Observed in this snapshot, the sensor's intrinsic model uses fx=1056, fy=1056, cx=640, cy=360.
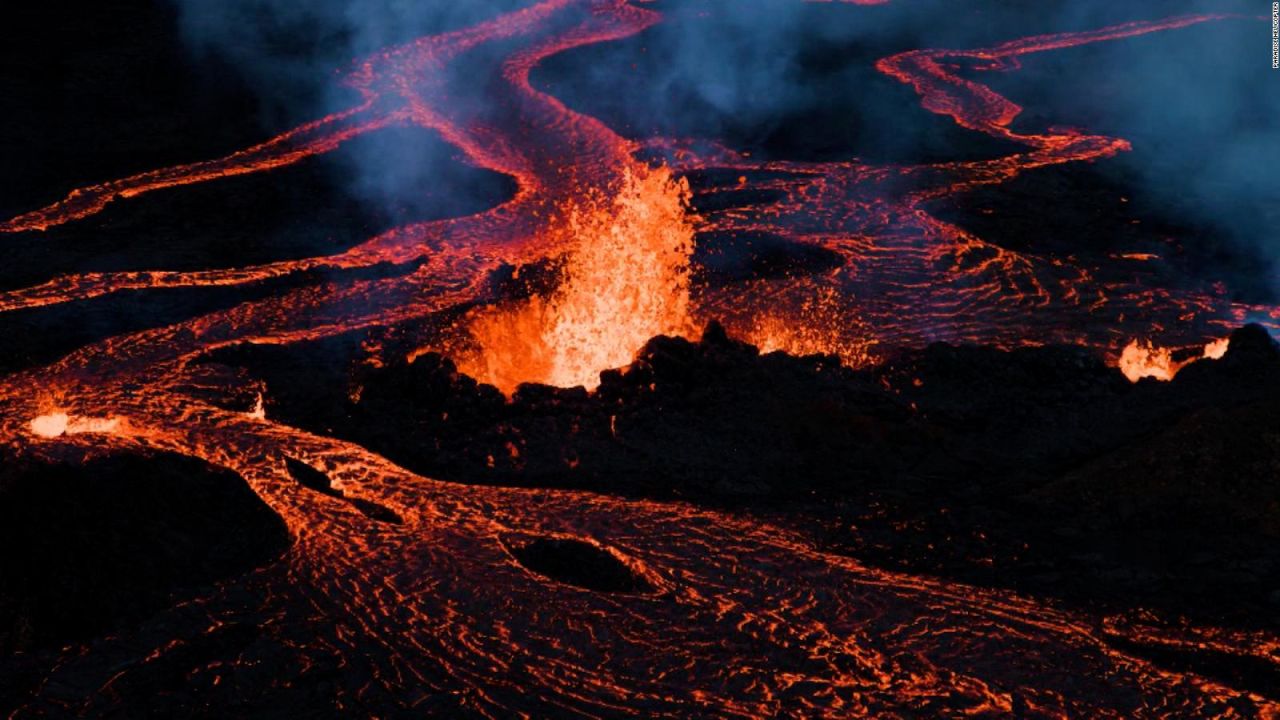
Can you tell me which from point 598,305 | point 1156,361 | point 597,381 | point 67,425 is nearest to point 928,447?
point 597,381

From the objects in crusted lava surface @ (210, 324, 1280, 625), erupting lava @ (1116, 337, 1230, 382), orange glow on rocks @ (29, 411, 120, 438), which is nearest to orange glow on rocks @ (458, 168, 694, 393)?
crusted lava surface @ (210, 324, 1280, 625)

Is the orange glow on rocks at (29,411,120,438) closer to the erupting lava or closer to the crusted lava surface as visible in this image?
the crusted lava surface

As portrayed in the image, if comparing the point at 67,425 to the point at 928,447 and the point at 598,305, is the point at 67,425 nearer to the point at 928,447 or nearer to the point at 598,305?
the point at 598,305

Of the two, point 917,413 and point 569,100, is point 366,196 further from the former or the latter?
point 917,413

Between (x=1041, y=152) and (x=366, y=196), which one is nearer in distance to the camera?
(x=366, y=196)

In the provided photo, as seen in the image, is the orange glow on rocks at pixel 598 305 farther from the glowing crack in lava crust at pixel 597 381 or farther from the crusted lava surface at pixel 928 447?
the crusted lava surface at pixel 928 447

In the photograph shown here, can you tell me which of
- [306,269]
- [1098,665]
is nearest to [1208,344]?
[1098,665]

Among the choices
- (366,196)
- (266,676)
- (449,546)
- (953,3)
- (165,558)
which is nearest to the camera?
(266,676)
